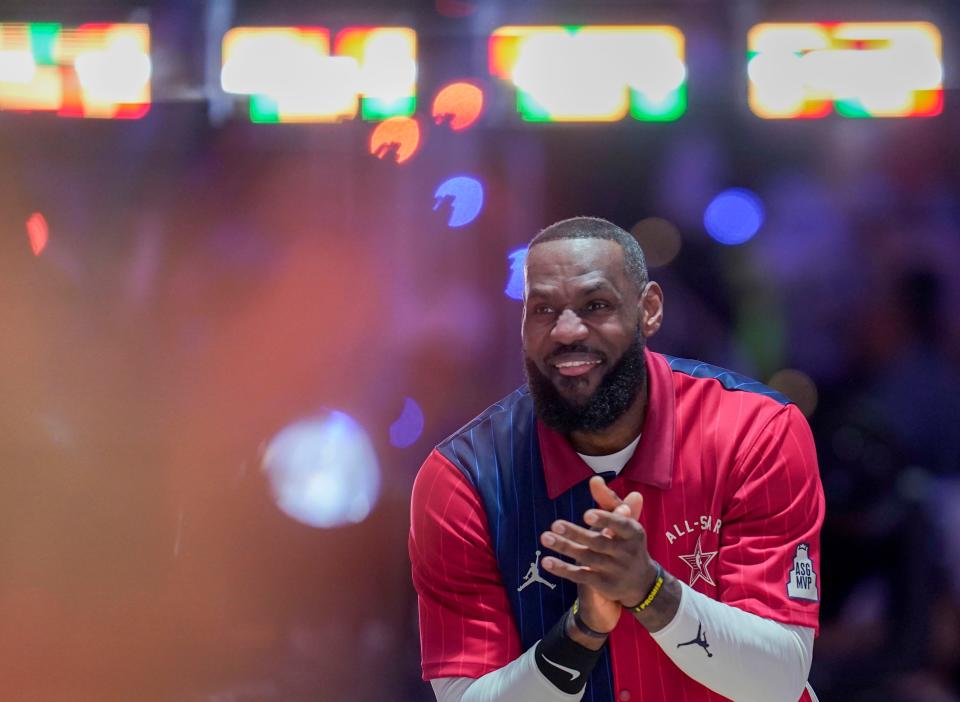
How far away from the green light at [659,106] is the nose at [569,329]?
6.81ft

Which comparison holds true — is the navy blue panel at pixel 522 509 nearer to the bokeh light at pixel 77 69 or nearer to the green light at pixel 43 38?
the bokeh light at pixel 77 69

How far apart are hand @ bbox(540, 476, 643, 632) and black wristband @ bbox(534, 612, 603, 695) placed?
0.16ft

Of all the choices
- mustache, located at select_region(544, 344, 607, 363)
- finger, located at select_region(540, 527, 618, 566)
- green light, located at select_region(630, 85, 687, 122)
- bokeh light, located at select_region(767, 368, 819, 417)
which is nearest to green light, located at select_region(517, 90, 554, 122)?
green light, located at select_region(630, 85, 687, 122)

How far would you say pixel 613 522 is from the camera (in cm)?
136

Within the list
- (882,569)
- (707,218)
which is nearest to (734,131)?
(707,218)

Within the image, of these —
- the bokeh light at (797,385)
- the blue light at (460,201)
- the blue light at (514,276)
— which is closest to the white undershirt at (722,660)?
the bokeh light at (797,385)

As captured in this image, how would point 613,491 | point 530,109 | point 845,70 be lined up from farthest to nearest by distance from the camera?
point 530,109, point 845,70, point 613,491

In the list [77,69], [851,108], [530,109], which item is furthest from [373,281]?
[851,108]

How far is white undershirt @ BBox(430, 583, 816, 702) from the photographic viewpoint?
57.6 inches

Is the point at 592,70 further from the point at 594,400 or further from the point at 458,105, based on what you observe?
the point at 594,400

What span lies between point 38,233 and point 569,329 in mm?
2792

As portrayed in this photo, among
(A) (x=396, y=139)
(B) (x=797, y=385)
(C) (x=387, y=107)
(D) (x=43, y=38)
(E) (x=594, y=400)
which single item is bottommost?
(B) (x=797, y=385)

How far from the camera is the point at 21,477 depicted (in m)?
→ 3.71

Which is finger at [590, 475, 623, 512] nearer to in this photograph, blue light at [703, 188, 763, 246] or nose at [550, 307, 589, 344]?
nose at [550, 307, 589, 344]
